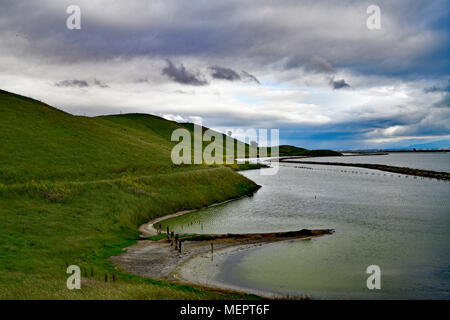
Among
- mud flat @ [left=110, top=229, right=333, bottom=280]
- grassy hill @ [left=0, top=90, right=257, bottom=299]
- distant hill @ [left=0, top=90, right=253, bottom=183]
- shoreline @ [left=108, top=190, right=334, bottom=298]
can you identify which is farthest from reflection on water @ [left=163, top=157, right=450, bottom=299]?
distant hill @ [left=0, top=90, right=253, bottom=183]

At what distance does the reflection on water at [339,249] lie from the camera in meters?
31.2

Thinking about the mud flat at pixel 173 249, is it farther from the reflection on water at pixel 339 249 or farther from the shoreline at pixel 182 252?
the reflection on water at pixel 339 249

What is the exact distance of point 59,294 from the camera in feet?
73.9

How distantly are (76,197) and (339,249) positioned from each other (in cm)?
4094

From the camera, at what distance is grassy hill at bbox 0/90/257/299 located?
2773 centimetres

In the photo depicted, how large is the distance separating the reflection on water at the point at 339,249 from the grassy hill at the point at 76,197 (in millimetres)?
7997

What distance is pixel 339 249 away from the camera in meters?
42.4

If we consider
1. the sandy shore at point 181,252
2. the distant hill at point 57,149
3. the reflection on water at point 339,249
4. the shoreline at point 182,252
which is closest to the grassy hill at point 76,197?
the distant hill at point 57,149

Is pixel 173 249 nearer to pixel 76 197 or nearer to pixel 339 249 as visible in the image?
pixel 339 249

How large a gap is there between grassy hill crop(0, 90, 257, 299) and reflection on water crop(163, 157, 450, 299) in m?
8.00

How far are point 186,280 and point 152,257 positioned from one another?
28.2 feet

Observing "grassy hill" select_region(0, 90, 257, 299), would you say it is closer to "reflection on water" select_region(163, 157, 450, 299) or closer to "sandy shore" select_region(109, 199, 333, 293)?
"sandy shore" select_region(109, 199, 333, 293)
